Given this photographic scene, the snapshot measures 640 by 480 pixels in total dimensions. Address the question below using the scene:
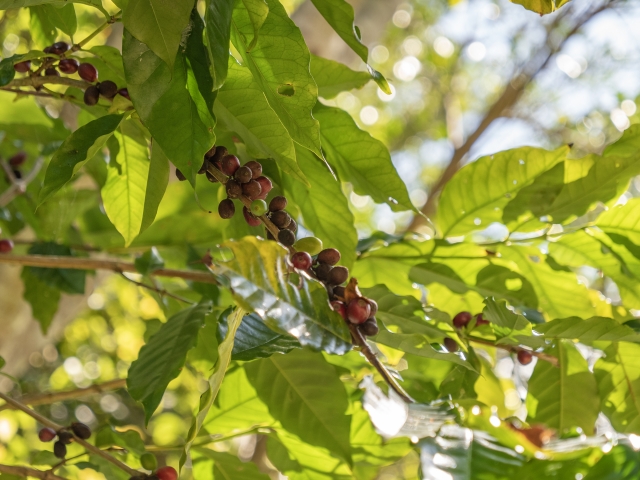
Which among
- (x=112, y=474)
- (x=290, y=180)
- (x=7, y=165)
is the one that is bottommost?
(x=112, y=474)

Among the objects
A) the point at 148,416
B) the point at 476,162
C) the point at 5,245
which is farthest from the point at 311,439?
the point at 5,245

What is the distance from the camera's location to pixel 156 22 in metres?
0.46

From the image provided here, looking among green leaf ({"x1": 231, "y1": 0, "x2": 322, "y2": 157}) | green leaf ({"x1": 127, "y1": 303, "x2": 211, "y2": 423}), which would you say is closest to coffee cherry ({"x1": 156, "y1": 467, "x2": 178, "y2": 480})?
green leaf ({"x1": 127, "y1": 303, "x2": 211, "y2": 423})

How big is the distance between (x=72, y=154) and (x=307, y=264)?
25 cm

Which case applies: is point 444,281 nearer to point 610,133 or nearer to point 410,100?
point 610,133

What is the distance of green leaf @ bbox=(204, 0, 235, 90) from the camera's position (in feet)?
1.43

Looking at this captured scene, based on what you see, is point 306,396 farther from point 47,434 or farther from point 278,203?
point 47,434

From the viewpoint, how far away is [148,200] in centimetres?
61

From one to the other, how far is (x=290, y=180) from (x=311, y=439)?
322mm

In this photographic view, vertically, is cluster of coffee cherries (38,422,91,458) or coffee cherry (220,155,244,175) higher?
coffee cherry (220,155,244,175)

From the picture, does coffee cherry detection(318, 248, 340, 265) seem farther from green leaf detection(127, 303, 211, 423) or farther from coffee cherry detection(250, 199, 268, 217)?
green leaf detection(127, 303, 211, 423)

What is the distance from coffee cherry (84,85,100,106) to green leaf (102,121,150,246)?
0.13 metres

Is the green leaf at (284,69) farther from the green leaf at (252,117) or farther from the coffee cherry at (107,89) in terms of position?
the coffee cherry at (107,89)

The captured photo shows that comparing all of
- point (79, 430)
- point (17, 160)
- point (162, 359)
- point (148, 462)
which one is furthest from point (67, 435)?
point (17, 160)
